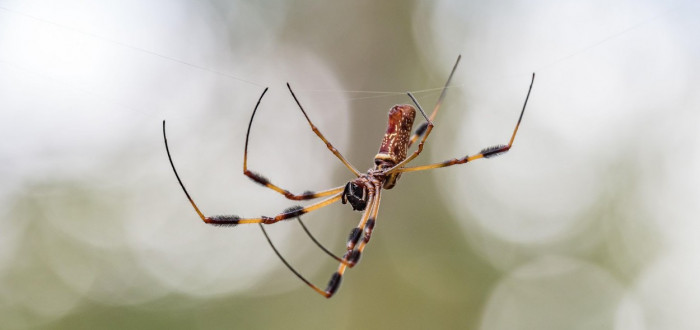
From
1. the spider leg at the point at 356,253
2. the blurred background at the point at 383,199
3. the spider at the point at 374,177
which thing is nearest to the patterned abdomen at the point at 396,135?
the spider at the point at 374,177

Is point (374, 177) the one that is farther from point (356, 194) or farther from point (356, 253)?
point (356, 253)

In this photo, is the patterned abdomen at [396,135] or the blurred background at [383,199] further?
the blurred background at [383,199]

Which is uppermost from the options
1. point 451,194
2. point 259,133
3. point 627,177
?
point 259,133

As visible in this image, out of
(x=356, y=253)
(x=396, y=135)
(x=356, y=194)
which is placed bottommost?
(x=356, y=253)

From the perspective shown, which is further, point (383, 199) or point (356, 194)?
point (383, 199)

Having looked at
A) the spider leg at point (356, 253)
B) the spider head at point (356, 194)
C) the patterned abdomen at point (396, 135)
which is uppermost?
the patterned abdomen at point (396, 135)

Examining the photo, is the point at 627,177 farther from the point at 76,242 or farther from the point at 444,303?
the point at 76,242

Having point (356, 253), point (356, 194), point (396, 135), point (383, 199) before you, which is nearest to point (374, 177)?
point (356, 194)

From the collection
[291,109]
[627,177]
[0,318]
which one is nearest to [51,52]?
[291,109]

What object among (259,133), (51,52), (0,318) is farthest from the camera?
(0,318)

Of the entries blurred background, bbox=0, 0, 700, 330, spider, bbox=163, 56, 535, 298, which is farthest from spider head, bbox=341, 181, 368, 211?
blurred background, bbox=0, 0, 700, 330

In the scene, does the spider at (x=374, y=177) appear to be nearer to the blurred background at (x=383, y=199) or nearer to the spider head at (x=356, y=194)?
the spider head at (x=356, y=194)
